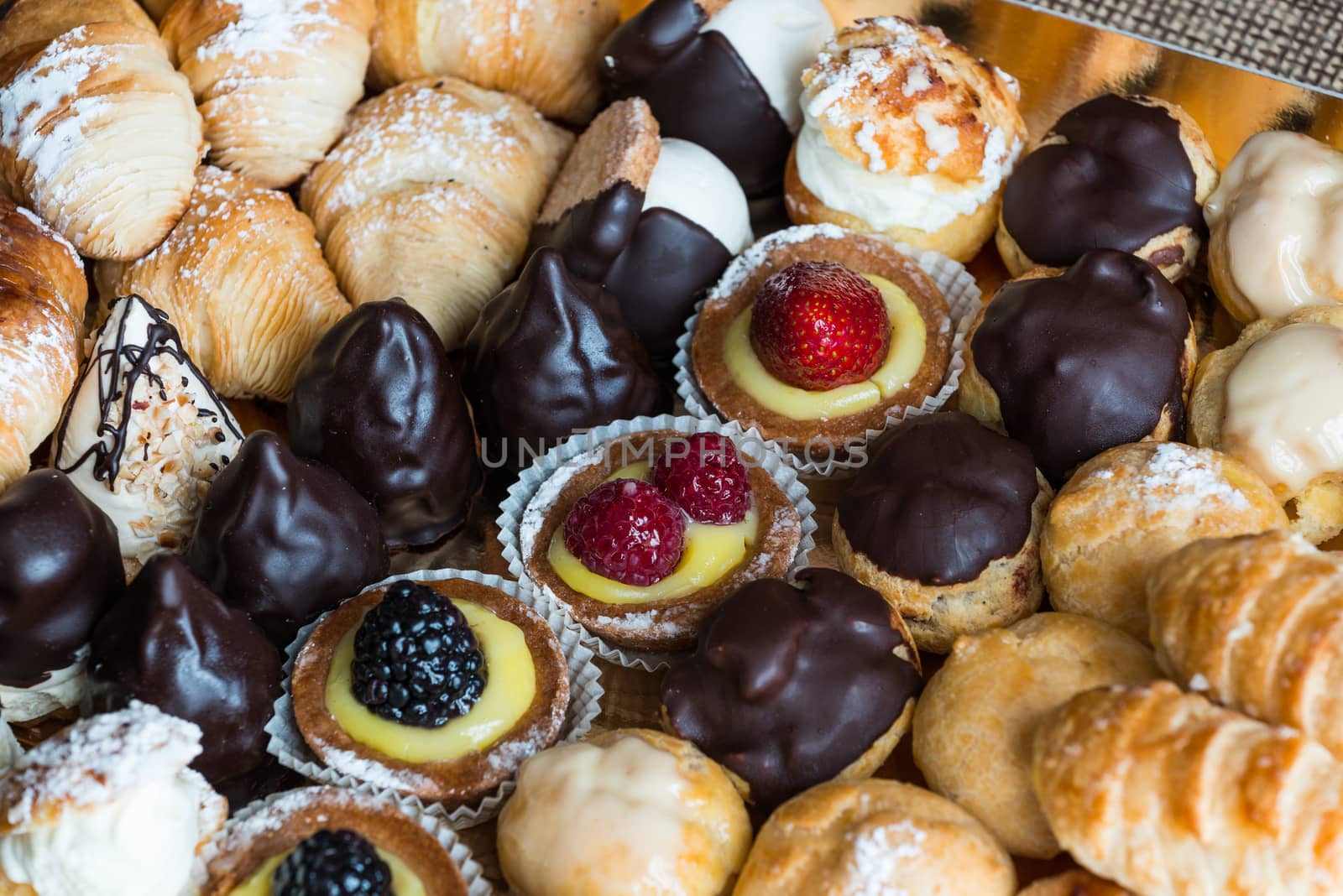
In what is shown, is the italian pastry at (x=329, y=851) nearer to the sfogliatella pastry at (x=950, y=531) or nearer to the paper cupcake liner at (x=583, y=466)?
the paper cupcake liner at (x=583, y=466)

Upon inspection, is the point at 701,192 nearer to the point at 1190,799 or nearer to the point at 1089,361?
the point at 1089,361

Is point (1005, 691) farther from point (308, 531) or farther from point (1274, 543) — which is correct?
point (308, 531)

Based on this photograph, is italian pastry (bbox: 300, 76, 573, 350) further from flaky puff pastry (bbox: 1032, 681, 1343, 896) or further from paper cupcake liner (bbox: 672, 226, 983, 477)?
flaky puff pastry (bbox: 1032, 681, 1343, 896)

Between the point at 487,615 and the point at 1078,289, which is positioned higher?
the point at 1078,289

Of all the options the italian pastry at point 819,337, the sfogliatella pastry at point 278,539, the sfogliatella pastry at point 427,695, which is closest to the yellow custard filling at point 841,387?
the italian pastry at point 819,337

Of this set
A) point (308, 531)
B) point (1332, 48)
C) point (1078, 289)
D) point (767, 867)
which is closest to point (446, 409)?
point (308, 531)

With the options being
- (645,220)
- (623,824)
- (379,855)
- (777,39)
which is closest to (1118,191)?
(777,39)
